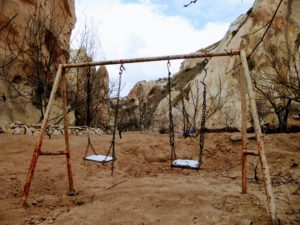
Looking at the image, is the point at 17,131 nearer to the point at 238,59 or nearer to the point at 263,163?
the point at 263,163

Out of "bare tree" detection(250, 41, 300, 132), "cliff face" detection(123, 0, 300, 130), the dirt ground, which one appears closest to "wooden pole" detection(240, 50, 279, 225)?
the dirt ground

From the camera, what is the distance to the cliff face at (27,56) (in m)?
11.9

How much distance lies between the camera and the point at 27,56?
1320 centimetres

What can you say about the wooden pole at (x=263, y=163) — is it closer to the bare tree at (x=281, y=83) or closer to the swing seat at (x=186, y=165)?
the swing seat at (x=186, y=165)

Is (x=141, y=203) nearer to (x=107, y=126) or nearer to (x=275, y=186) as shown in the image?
(x=275, y=186)

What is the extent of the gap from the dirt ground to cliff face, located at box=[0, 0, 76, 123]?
3862 mm

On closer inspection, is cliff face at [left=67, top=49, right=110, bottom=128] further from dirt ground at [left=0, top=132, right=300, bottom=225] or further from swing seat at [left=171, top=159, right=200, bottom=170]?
swing seat at [left=171, top=159, right=200, bottom=170]

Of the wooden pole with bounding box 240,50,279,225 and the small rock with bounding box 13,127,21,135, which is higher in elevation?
the small rock with bounding box 13,127,21,135

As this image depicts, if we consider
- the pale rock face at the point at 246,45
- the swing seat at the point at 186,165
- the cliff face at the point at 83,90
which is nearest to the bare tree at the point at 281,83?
the pale rock face at the point at 246,45

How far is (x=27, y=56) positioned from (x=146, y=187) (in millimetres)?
10209

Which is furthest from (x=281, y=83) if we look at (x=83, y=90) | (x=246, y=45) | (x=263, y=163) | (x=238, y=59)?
(x=246, y=45)

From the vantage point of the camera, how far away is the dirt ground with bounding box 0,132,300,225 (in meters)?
3.75

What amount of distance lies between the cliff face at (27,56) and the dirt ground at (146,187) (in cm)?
386

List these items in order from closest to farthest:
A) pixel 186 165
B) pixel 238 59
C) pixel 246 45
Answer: pixel 186 165 < pixel 238 59 < pixel 246 45
